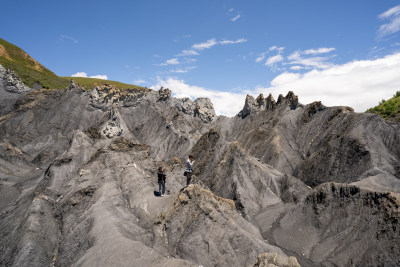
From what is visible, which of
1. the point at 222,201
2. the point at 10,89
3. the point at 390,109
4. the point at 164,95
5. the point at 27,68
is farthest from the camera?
the point at 27,68

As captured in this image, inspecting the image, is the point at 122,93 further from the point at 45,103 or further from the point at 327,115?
the point at 327,115

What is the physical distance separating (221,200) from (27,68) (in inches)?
5430

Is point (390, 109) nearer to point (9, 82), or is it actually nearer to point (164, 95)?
point (164, 95)

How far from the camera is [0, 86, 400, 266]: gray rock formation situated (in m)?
17.6

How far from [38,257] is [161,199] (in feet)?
28.3

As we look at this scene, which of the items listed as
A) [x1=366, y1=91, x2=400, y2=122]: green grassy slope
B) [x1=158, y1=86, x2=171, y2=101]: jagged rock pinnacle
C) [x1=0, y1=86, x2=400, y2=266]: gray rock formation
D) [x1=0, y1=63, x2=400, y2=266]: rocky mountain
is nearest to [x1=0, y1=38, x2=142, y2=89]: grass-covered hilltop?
[x1=158, y1=86, x2=171, y2=101]: jagged rock pinnacle

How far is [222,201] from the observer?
21000 millimetres

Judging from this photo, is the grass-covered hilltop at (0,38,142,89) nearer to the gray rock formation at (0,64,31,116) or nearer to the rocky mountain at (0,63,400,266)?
the gray rock formation at (0,64,31,116)

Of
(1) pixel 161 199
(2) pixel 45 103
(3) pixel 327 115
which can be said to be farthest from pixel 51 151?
(3) pixel 327 115

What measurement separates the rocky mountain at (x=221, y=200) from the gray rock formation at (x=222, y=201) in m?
0.10

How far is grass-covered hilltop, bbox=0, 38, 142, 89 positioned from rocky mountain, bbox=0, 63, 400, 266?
5557 centimetres

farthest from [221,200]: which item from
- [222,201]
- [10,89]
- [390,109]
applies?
[10,89]

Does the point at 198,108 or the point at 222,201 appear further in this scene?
the point at 198,108

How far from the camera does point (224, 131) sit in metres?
88.2
